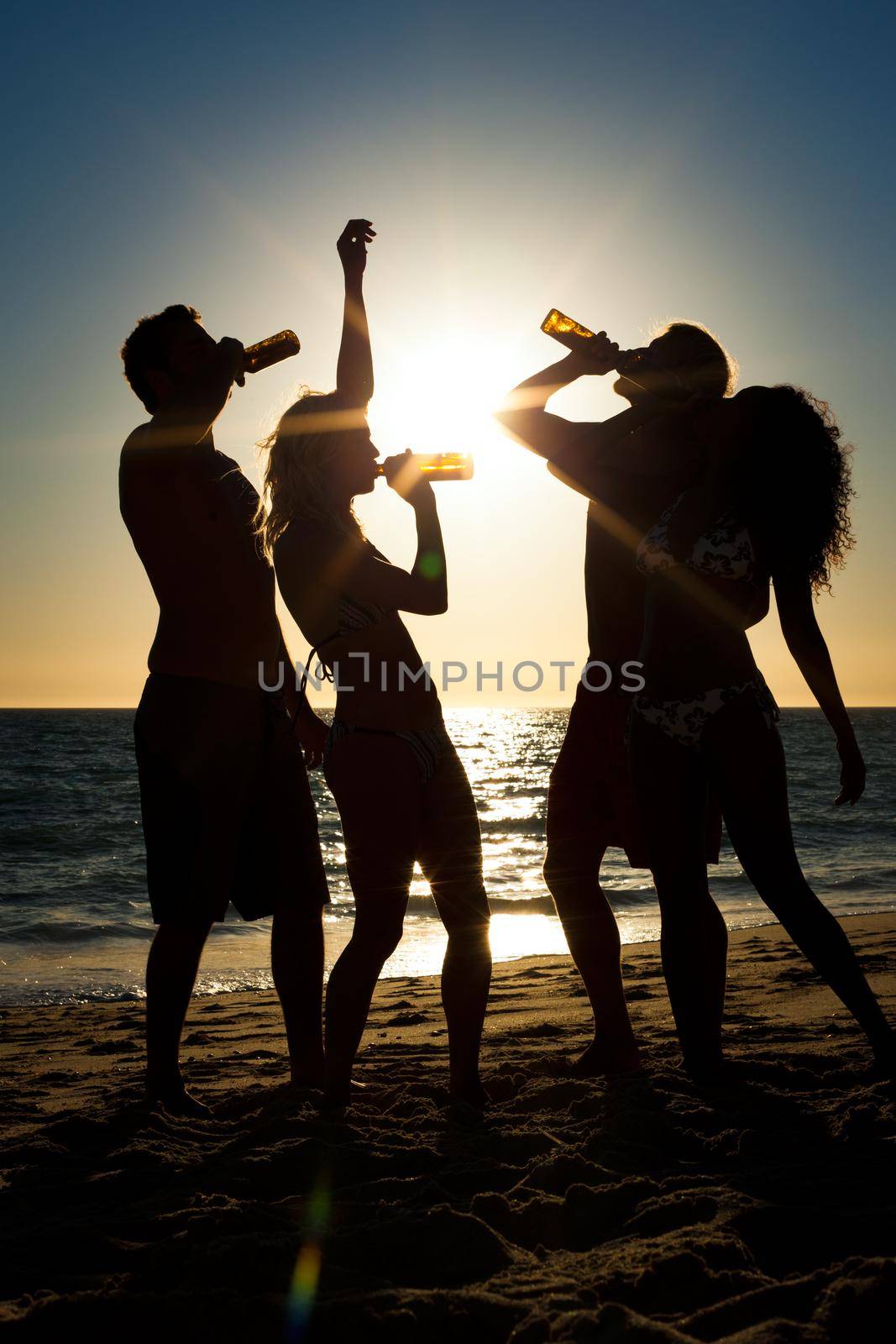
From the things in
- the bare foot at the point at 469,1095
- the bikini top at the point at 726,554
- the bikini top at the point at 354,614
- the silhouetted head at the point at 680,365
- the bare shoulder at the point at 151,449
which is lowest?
the bare foot at the point at 469,1095

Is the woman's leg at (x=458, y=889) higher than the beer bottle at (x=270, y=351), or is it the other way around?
the beer bottle at (x=270, y=351)

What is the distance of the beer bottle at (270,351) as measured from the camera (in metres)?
3.46

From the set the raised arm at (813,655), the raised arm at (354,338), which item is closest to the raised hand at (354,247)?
the raised arm at (354,338)

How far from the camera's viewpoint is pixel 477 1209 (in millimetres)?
2098

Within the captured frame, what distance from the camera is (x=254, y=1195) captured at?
2266mm

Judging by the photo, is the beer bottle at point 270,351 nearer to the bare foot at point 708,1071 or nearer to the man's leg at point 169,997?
the man's leg at point 169,997

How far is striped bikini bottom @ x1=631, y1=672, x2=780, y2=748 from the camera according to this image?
2795 mm

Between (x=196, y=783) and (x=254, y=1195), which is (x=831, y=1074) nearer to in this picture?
(x=254, y=1195)

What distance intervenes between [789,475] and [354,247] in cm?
180

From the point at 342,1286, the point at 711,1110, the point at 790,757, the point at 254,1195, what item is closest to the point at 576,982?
the point at 711,1110

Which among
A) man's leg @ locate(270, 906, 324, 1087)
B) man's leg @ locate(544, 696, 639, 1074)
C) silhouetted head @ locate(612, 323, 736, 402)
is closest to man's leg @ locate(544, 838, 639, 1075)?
man's leg @ locate(544, 696, 639, 1074)

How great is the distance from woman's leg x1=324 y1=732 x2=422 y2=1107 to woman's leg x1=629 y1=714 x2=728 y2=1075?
0.65m

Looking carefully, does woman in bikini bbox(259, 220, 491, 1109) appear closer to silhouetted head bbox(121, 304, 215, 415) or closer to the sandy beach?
the sandy beach

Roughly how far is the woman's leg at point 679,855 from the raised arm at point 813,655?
418 mm
